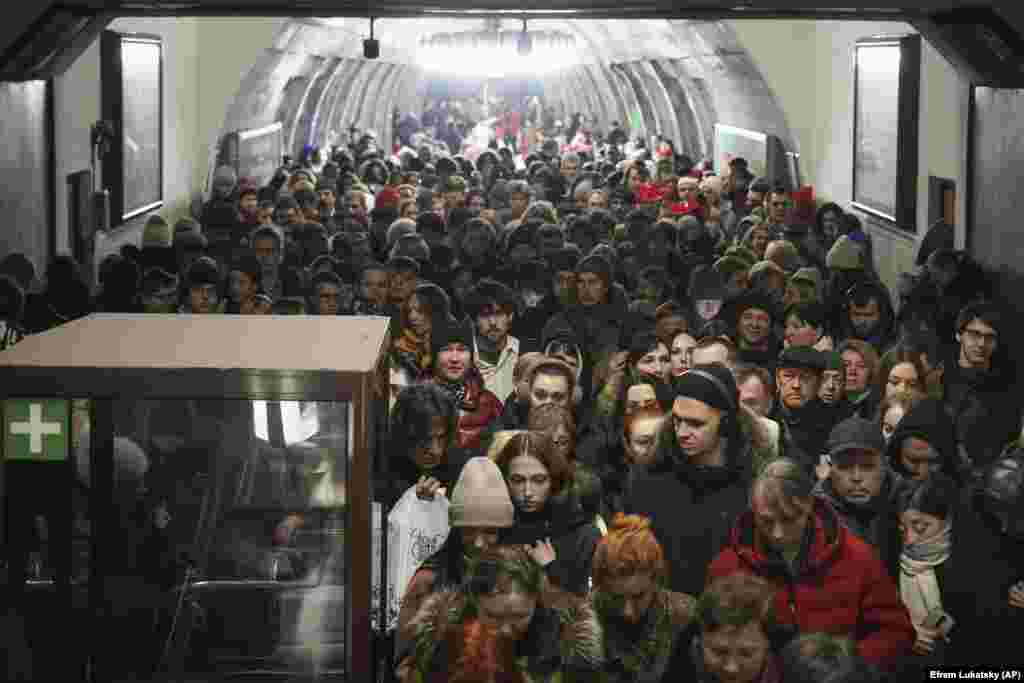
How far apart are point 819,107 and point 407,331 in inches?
570

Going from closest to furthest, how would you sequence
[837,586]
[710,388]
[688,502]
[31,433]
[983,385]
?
1. [31,433]
2. [837,586]
3. [688,502]
4. [710,388]
5. [983,385]

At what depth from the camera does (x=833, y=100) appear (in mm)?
22344

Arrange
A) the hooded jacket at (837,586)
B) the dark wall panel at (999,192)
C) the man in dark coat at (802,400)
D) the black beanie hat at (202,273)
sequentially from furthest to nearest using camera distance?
the dark wall panel at (999,192), the black beanie hat at (202,273), the man in dark coat at (802,400), the hooded jacket at (837,586)

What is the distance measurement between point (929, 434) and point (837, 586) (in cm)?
137

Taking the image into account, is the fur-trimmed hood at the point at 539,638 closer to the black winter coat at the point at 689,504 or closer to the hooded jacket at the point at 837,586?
the hooded jacket at the point at 837,586

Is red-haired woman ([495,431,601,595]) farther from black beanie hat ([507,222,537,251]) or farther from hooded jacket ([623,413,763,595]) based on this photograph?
black beanie hat ([507,222,537,251])

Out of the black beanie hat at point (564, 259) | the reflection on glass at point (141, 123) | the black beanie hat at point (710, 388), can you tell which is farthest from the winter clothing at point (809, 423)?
the reflection on glass at point (141, 123)

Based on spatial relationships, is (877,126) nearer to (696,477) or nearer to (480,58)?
(480,58)

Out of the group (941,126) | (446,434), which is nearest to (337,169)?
(941,126)

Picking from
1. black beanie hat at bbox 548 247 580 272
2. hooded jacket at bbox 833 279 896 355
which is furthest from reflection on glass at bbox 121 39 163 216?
hooded jacket at bbox 833 279 896 355

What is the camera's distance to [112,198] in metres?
→ 17.7

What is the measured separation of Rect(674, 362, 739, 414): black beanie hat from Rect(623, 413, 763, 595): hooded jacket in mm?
148

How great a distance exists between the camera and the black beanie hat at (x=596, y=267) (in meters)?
10.7

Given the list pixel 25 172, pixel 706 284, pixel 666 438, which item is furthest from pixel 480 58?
pixel 666 438
